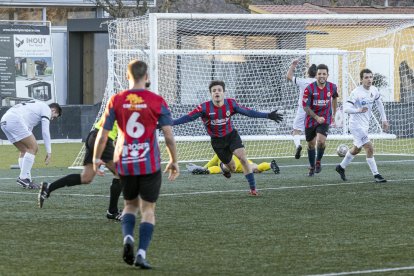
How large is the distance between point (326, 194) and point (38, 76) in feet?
63.4

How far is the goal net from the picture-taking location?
23422 mm

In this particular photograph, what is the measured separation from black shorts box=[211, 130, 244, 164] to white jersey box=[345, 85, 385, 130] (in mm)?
2427

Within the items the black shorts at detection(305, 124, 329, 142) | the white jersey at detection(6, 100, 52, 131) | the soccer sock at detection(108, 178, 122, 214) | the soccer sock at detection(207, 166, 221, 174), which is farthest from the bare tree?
the soccer sock at detection(108, 178, 122, 214)

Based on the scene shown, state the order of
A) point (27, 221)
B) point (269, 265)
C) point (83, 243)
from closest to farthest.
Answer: point (269, 265) → point (83, 243) → point (27, 221)

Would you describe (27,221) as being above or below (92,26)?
below

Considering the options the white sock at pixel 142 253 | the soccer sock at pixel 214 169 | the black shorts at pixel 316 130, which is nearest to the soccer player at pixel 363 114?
the black shorts at pixel 316 130

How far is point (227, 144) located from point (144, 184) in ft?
21.6

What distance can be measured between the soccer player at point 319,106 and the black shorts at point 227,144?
2.79m

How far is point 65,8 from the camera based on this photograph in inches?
1729

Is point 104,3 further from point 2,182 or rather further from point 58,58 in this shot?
point 2,182

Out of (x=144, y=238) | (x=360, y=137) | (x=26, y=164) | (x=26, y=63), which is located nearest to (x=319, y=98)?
(x=360, y=137)

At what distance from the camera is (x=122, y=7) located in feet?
135

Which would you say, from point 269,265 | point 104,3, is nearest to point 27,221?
point 269,265

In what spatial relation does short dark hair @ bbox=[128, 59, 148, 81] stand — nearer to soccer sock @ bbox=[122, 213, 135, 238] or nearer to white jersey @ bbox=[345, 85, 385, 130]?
soccer sock @ bbox=[122, 213, 135, 238]
